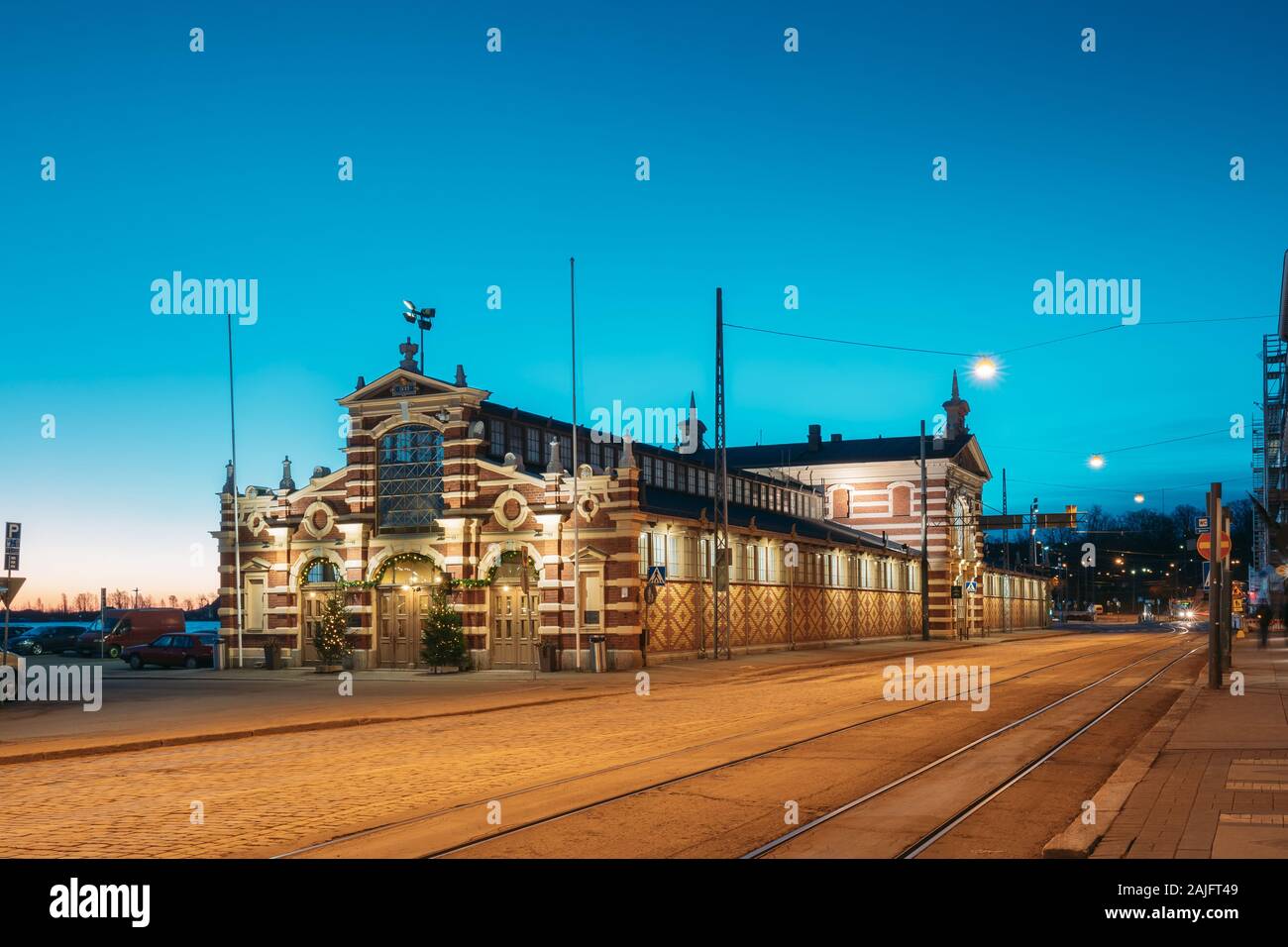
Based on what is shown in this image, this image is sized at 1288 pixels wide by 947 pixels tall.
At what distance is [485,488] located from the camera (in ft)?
141

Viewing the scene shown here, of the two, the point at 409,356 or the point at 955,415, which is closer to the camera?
the point at 409,356

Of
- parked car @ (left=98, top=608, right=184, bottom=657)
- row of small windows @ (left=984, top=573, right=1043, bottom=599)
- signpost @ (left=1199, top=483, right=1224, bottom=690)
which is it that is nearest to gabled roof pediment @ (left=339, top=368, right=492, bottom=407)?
parked car @ (left=98, top=608, right=184, bottom=657)

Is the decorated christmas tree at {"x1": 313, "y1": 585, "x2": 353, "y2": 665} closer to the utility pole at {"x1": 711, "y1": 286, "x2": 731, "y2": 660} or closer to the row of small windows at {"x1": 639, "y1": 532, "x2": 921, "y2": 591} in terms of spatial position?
the row of small windows at {"x1": 639, "y1": 532, "x2": 921, "y2": 591}

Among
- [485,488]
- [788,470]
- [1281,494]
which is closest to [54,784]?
[485,488]

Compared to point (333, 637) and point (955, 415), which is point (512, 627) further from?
point (955, 415)

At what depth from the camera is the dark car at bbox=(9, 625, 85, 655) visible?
7106 cm

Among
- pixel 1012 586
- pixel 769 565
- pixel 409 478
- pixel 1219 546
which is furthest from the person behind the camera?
pixel 1012 586

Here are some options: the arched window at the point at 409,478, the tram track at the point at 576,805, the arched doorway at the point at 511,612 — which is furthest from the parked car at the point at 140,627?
the tram track at the point at 576,805

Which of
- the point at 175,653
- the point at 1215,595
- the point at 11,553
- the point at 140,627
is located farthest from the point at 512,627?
the point at 140,627

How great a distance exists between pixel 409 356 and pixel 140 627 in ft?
93.4

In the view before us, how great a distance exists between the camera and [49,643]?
72438 millimetres

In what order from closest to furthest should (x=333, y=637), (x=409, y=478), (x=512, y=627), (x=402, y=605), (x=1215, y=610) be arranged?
(x=1215, y=610), (x=512, y=627), (x=333, y=637), (x=409, y=478), (x=402, y=605)
